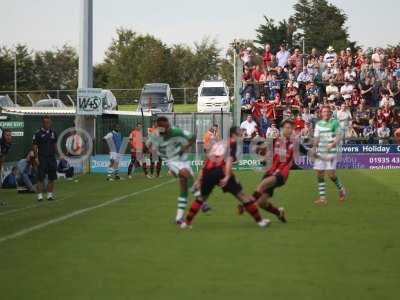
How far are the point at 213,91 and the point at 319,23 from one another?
5204 cm

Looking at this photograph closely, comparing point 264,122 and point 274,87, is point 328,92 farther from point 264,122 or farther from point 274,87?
point 264,122

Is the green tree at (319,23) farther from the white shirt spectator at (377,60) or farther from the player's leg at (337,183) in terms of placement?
the player's leg at (337,183)

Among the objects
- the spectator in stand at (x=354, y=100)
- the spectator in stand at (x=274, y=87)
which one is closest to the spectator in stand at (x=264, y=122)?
the spectator in stand at (x=274, y=87)

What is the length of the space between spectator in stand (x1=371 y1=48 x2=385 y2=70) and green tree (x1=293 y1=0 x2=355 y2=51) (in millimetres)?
55990

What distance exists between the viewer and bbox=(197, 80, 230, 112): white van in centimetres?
5169

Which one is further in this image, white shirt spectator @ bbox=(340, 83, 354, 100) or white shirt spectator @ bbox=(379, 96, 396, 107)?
white shirt spectator @ bbox=(340, 83, 354, 100)

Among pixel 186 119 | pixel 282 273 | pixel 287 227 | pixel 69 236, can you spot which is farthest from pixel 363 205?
pixel 186 119

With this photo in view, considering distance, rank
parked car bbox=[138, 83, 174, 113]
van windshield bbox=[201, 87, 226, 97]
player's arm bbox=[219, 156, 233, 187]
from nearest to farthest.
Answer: player's arm bbox=[219, 156, 233, 187] → parked car bbox=[138, 83, 174, 113] → van windshield bbox=[201, 87, 226, 97]

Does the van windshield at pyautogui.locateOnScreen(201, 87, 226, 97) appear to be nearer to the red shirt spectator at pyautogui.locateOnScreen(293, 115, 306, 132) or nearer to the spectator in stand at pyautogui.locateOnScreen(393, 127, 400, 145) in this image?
the red shirt spectator at pyautogui.locateOnScreen(293, 115, 306, 132)

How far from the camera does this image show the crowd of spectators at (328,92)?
37250 millimetres

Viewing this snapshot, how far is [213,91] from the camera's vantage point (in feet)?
174

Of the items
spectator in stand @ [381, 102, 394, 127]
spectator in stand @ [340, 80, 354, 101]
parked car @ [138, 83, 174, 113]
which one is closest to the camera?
spectator in stand @ [381, 102, 394, 127]

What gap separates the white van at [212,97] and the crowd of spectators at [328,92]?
9676 millimetres

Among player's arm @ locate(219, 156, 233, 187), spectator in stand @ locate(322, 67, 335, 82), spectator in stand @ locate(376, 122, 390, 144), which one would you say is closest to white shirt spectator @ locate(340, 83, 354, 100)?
spectator in stand @ locate(322, 67, 335, 82)
